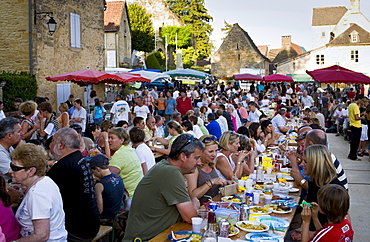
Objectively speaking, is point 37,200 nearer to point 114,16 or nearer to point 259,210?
point 259,210

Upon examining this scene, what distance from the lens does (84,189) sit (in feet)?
13.9

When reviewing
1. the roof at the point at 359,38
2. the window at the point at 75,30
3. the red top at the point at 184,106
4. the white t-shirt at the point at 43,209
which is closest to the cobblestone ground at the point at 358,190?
the white t-shirt at the point at 43,209

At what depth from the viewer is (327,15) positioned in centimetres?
7438

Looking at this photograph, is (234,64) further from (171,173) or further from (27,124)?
(171,173)

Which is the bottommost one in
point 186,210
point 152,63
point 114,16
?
point 186,210

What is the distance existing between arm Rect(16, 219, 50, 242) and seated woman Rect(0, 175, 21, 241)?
15cm

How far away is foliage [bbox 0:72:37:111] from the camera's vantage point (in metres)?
14.0

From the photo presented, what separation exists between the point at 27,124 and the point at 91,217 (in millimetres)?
4351

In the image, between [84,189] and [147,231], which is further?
[84,189]

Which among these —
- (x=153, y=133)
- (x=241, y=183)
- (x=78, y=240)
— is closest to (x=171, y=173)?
(x=78, y=240)

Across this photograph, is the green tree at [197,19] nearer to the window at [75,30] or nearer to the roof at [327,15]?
the roof at [327,15]

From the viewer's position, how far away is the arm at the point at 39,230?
358 cm

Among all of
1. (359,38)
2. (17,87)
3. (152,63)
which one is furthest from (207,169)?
(359,38)

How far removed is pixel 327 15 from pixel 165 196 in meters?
77.5
